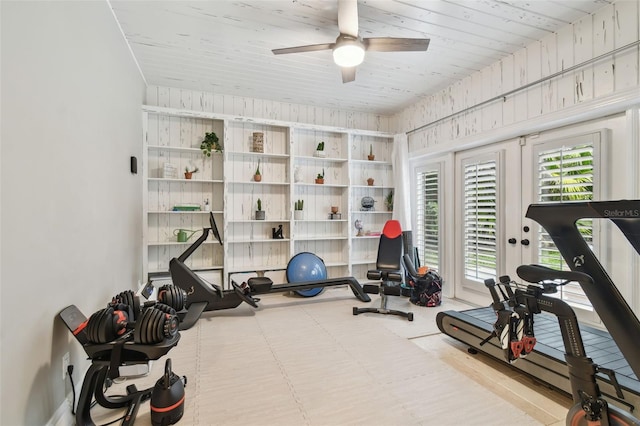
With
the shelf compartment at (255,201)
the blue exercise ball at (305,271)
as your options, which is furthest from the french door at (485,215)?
the shelf compartment at (255,201)

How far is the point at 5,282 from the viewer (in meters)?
1.23

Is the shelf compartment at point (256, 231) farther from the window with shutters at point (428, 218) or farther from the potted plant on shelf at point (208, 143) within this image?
the window with shutters at point (428, 218)

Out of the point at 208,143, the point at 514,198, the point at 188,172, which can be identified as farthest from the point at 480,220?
the point at 188,172

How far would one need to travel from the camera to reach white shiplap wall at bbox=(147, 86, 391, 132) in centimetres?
434

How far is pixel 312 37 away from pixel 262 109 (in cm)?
194

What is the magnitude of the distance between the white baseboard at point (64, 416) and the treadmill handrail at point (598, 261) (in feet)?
8.88

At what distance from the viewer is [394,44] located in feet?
8.34

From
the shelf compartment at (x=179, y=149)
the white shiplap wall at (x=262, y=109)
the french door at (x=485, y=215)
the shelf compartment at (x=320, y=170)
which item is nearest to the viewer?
the french door at (x=485, y=215)

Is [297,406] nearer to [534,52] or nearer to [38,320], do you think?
[38,320]

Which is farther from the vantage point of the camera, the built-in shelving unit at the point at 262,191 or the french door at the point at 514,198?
the built-in shelving unit at the point at 262,191

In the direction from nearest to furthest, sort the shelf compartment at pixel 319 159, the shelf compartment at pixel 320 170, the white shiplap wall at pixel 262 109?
the white shiplap wall at pixel 262 109 → the shelf compartment at pixel 319 159 → the shelf compartment at pixel 320 170

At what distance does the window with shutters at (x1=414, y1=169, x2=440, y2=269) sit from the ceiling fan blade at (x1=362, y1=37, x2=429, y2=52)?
2417 mm

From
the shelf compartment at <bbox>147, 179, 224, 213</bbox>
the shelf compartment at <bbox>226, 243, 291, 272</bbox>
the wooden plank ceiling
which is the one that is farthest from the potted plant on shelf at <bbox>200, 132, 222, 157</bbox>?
the shelf compartment at <bbox>226, 243, 291, 272</bbox>

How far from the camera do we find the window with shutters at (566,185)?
282 cm
